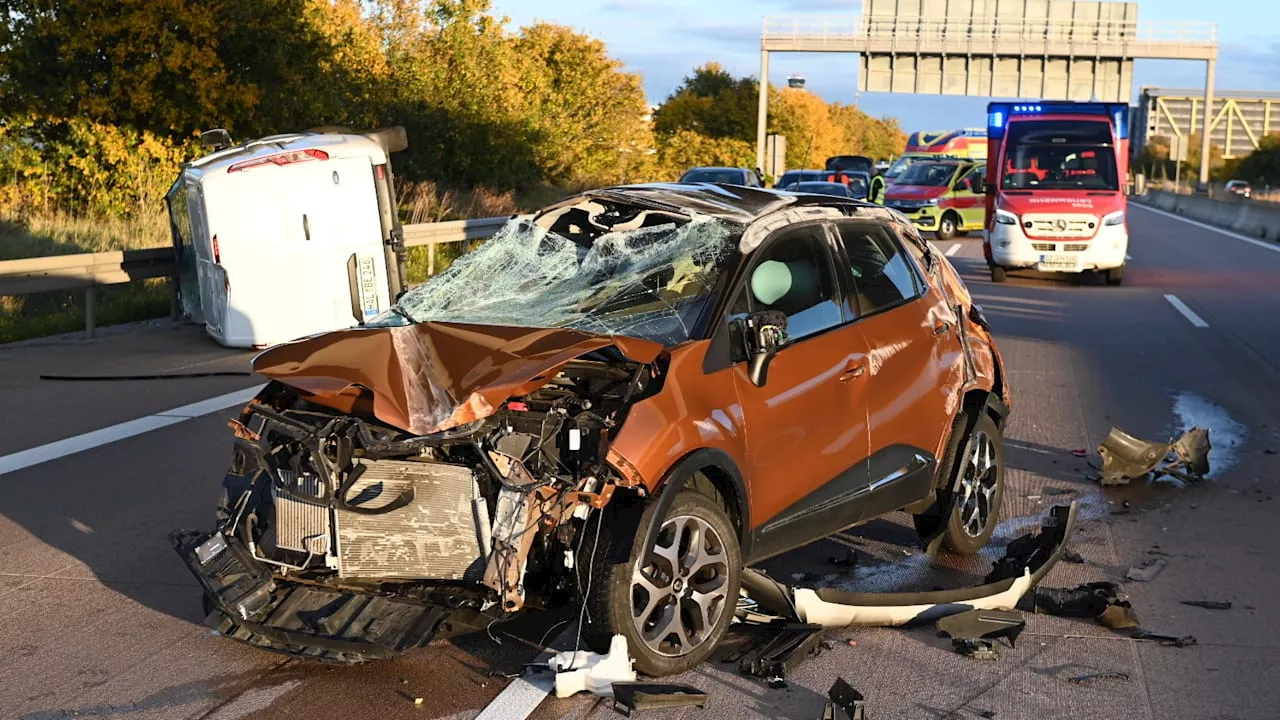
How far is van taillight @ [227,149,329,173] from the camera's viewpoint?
13.3 metres

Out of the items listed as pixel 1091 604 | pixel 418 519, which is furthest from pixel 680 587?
pixel 1091 604

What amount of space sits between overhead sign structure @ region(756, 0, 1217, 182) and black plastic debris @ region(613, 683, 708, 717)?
5779 cm

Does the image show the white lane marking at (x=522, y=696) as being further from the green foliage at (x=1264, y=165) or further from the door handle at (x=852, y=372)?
the green foliage at (x=1264, y=165)

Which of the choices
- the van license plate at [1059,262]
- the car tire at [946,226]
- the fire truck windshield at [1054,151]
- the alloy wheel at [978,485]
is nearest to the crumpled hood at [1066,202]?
the fire truck windshield at [1054,151]

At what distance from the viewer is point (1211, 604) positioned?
630 cm

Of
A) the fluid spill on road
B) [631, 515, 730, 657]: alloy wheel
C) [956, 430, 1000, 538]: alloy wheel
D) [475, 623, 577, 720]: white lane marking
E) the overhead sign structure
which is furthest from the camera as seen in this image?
the overhead sign structure

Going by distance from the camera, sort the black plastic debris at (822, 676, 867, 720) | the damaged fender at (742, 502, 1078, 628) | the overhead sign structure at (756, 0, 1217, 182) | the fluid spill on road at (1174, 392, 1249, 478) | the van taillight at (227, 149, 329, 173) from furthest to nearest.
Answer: the overhead sign structure at (756, 0, 1217, 182) < the van taillight at (227, 149, 329, 173) < the fluid spill on road at (1174, 392, 1249, 478) < the damaged fender at (742, 502, 1078, 628) < the black plastic debris at (822, 676, 867, 720)

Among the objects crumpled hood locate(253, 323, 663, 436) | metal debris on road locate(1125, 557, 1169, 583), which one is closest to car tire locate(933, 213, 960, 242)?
metal debris on road locate(1125, 557, 1169, 583)

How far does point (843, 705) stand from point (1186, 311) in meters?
16.1

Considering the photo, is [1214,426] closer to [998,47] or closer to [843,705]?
[843,705]

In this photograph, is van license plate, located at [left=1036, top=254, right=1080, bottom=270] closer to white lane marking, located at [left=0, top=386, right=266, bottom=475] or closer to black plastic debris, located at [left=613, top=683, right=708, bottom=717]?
white lane marking, located at [left=0, top=386, right=266, bottom=475]

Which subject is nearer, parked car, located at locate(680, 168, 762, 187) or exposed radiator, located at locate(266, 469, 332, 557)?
exposed radiator, located at locate(266, 469, 332, 557)

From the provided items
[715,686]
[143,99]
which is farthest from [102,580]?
[143,99]

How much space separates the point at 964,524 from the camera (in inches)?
277
